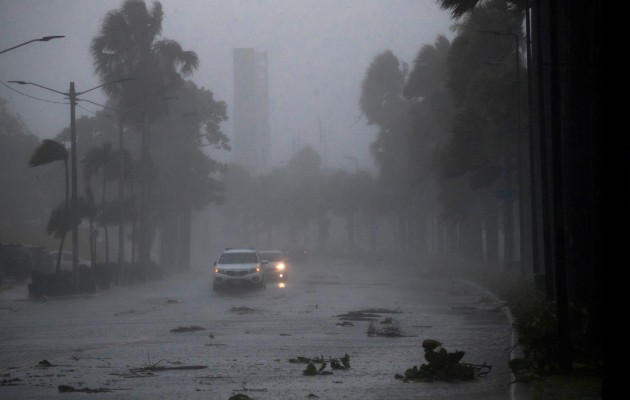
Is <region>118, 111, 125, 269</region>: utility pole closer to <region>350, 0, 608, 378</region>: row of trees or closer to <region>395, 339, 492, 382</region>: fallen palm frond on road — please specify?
<region>350, 0, 608, 378</region>: row of trees

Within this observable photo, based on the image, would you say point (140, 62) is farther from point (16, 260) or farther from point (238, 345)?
point (238, 345)

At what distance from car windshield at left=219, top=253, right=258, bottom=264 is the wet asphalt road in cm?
419

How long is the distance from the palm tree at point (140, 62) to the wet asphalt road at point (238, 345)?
2250cm

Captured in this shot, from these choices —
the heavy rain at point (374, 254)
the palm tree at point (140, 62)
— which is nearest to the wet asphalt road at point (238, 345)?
the heavy rain at point (374, 254)

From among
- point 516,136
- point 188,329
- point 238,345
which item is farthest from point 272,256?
point 238,345

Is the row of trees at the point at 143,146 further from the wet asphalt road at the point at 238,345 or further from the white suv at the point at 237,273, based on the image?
the wet asphalt road at the point at 238,345

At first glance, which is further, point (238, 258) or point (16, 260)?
point (16, 260)

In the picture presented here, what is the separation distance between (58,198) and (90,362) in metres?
70.3

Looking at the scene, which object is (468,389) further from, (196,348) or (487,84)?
(487,84)

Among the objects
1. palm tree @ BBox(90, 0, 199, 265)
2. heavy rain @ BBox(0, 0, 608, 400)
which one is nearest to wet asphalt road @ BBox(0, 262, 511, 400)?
heavy rain @ BBox(0, 0, 608, 400)

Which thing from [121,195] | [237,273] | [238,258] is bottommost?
[237,273]

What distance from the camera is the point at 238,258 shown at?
38469mm

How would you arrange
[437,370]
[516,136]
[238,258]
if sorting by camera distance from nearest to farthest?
1. [437,370]
2. [516,136]
3. [238,258]

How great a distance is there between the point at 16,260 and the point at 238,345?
33785mm
